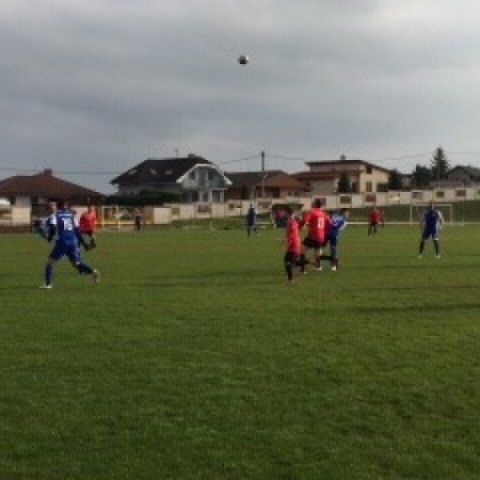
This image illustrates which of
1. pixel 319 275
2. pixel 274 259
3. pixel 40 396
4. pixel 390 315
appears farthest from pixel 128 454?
pixel 274 259

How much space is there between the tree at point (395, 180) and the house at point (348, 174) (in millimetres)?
1527

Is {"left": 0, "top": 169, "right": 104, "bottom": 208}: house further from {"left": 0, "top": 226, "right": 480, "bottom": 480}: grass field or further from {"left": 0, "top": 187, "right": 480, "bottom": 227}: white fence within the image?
{"left": 0, "top": 226, "right": 480, "bottom": 480}: grass field

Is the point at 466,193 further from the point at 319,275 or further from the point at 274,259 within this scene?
the point at 319,275

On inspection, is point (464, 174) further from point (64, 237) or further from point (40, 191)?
point (64, 237)

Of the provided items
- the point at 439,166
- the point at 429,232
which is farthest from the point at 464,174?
the point at 429,232

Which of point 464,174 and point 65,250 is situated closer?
point 65,250

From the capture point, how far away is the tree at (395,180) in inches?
5069

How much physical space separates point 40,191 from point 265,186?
3053 cm

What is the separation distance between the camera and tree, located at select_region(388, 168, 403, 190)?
422 ft

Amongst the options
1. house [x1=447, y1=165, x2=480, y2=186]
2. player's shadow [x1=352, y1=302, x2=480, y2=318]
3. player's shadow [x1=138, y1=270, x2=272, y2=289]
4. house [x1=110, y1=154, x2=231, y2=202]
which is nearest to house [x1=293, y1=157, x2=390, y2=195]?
house [x1=447, y1=165, x2=480, y2=186]

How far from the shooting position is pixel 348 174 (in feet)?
436

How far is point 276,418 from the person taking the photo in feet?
24.6

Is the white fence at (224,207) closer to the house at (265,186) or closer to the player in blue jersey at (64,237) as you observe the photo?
the house at (265,186)

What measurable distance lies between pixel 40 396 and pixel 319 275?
47.5 ft
